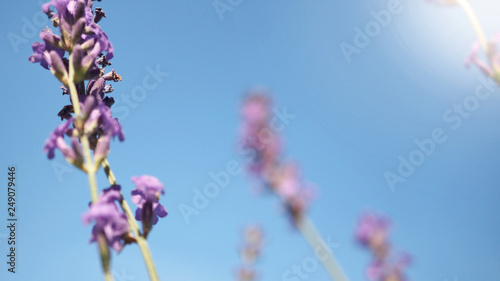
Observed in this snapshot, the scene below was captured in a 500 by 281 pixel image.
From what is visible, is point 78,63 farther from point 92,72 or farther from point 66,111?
point 66,111

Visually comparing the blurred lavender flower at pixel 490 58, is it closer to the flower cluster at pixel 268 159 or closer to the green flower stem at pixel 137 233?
the flower cluster at pixel 268 159

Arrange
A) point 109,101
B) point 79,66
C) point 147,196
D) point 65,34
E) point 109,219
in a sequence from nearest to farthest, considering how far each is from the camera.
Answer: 1. point 109,219
2. point 147,196
3. point 79,66
4. point 65,34
5. point 109,101

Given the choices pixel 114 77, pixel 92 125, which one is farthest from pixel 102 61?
pixel 92 125

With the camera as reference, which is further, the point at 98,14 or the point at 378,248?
the point at 98,14

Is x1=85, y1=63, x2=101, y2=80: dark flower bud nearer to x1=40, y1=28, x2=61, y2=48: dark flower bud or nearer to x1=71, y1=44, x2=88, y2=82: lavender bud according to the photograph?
x1=71, y1=44, x2=88, y2=82: lavender bud

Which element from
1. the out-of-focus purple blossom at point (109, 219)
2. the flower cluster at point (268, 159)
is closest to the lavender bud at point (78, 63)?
the out-of-focus purple blossom at point (109, 219)
